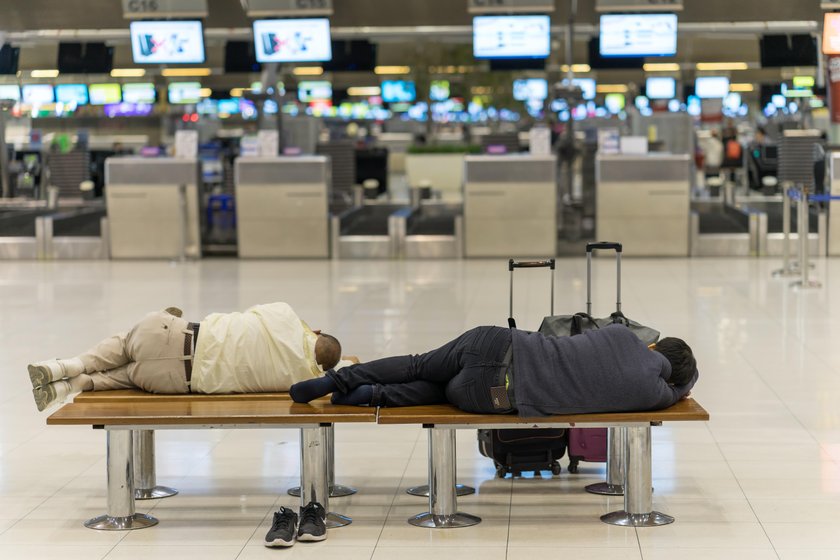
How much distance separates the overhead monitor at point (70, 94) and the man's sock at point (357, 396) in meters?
20.1

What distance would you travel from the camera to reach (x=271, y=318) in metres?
4.49

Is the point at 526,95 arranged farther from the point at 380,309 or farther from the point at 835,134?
the point at 380,309

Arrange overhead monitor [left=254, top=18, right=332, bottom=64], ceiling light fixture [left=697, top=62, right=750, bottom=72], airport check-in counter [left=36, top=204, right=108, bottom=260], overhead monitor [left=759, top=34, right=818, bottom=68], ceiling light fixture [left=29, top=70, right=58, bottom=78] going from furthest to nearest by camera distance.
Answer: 1. ceiling light fixture [left=697, top=62, right=750, bottom=72]
2. ceiling light fixture [left=29, top=70, right=58, bottom=78]
3. overhead monitor [left=759, top=34, right=818, bottom=68]
4. overhead monitor [left=254, top=18, right=332, bottom=64]
5. airport check-in counter [left=36, top=204, right=108, bottom=260]

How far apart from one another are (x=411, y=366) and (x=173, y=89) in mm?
25243

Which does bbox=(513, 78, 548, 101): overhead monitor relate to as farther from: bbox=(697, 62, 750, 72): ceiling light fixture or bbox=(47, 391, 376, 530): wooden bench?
bbox=(47, 391, 376, 530): wooden bench

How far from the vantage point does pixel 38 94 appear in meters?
23.3

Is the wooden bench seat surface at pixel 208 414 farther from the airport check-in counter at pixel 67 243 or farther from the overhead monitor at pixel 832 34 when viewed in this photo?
the overhead monitor at pixel 832 34

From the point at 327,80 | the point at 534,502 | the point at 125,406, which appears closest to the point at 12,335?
the point at 125,406

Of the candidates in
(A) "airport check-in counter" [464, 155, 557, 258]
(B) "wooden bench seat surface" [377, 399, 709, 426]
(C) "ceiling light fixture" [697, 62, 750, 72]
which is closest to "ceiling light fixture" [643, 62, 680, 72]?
(C) "ceiling light fixture" [697, 62, 750, 72]

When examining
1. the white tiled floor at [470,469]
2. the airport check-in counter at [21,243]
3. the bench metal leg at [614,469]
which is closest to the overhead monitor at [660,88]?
the airport check-in counter at [21,243]

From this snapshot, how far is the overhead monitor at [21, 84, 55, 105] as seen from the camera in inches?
911

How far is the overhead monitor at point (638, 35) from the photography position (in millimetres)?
14539

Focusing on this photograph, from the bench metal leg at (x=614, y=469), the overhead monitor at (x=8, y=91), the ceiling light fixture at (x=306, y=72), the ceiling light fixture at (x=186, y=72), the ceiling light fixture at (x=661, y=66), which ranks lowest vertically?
the bench metal leg at (x=614, y=469)

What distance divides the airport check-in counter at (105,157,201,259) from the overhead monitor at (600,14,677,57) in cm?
505
